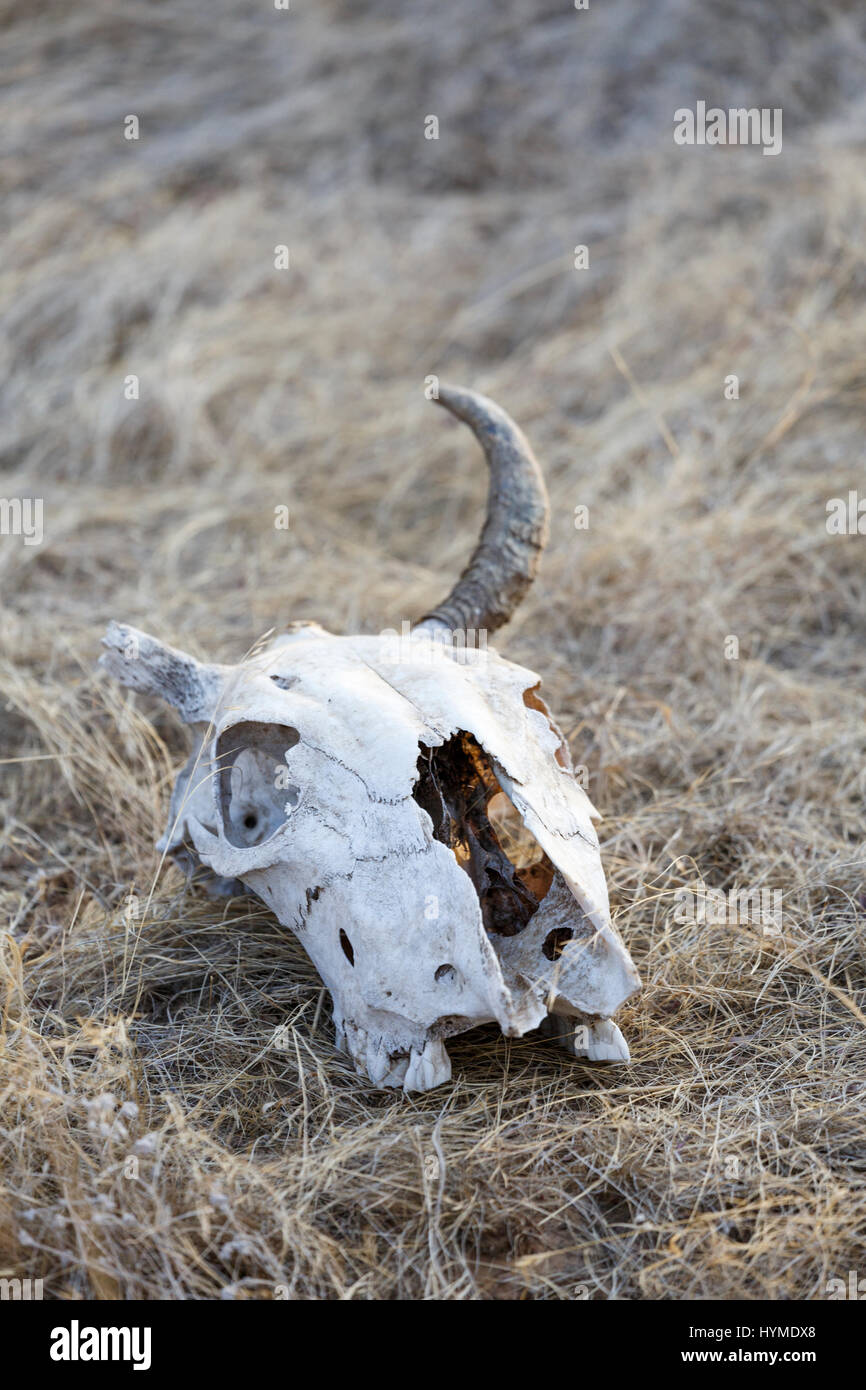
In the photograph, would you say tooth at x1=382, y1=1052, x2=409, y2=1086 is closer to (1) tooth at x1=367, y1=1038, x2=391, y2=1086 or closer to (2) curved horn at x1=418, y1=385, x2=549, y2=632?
(1) tooth at x1=367, y1=1038, x2=391, y2=1086

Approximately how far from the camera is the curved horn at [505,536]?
3.20m

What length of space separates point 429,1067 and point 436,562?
306cm

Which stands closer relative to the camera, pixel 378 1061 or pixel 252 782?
pixel 378 1061

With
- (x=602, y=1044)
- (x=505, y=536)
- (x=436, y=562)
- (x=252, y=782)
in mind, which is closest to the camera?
(x=602, y=1044)

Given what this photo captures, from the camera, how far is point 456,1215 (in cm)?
214

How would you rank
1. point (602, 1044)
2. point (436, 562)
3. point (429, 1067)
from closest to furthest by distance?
point (429, 1067)
point (602, 1044)
point (436, 562)

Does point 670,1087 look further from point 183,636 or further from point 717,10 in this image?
point 717,10

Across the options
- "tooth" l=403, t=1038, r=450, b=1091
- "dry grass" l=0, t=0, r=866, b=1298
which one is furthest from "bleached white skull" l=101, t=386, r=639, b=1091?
"dry grass" l=0, t=0, r=866, b=1298

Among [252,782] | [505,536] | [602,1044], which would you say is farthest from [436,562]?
[602,1044]

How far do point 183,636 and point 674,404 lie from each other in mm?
2929

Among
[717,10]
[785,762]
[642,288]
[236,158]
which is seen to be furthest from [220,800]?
[717,10]

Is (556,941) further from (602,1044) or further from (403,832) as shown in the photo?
(403,832)

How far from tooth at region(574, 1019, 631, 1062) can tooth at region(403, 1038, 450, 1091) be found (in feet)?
0.94

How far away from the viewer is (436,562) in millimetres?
5051
